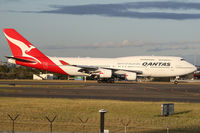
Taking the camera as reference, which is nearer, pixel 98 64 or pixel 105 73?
pixel 105 73

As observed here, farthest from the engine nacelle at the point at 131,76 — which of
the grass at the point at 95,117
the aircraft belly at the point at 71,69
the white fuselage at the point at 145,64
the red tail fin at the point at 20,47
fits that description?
the grass at the point at 95,117

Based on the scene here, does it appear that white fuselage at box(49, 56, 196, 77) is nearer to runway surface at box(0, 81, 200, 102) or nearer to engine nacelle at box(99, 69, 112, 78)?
engine nacelle at box(99, 69, 112, 78)

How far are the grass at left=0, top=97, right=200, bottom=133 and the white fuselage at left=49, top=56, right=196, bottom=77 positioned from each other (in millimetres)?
39370

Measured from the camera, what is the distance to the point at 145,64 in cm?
6788

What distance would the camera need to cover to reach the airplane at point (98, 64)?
6556 centimetres

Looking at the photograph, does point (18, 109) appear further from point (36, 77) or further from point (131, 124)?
point (36, 77)

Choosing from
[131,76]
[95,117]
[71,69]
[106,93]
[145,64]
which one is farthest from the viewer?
[145,64]

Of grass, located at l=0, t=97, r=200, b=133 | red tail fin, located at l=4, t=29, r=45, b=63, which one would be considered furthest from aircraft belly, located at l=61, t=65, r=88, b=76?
grass, located at l=0, t=97, r=200, b=133

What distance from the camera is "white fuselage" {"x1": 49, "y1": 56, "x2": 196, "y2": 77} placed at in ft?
220

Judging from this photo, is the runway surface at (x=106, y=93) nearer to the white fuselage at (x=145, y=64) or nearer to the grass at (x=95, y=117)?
the grass at (x=95, y=117)

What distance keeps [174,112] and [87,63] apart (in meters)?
42.7

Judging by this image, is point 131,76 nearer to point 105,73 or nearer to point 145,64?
point 105,73

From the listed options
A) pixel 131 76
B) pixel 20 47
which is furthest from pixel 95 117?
pixel 20 47

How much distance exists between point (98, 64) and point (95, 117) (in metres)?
45.2
